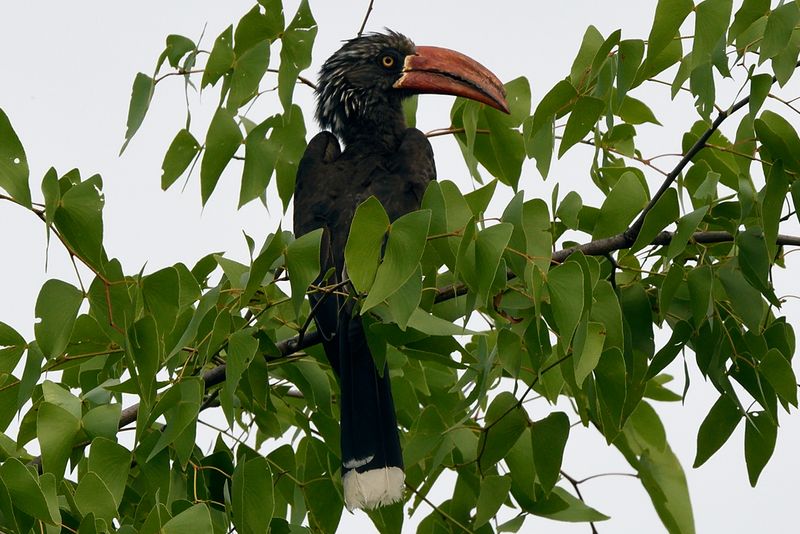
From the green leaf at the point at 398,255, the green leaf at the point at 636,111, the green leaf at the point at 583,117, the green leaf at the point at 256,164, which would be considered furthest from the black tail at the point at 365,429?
the green leaf at the point at 636,111

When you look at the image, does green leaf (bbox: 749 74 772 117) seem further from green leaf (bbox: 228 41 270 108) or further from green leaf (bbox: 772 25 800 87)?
green leaf (bbox: 228 41 270 108)

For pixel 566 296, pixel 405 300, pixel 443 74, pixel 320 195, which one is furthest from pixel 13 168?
pixel 443 74

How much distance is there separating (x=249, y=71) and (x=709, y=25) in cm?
97

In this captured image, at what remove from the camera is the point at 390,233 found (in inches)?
69.9

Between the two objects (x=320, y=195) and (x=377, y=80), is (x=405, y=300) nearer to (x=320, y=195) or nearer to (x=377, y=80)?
(x=320, y=195)

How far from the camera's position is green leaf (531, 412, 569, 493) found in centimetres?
223

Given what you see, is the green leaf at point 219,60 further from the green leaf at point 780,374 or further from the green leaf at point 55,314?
the green leaf at point 780,374

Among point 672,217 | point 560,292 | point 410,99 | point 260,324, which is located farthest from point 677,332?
point 410,99

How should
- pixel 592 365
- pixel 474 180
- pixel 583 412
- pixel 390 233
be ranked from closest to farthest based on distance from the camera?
1. pixel 390 233
2. pixel 592 365
3. pixel 583 412
4. pixel 474 180

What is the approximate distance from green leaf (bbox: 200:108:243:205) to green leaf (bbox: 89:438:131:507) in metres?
0.71

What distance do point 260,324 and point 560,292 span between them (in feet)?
2.57

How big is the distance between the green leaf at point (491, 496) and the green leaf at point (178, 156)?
1.02 meters

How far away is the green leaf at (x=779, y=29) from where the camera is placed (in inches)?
77.9

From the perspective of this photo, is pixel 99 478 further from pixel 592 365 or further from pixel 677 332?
pixel 677 332
